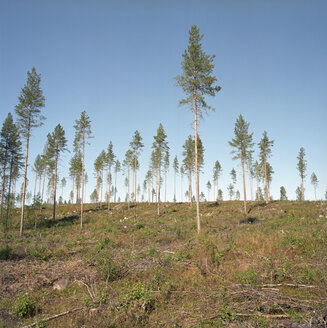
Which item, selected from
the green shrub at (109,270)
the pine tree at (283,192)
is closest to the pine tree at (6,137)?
the green shrub at (109,270)

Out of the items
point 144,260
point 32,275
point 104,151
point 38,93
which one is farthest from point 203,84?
point 104,151

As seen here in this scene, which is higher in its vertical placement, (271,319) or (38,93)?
(38,93)

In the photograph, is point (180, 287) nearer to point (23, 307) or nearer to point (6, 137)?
point (23, 307)

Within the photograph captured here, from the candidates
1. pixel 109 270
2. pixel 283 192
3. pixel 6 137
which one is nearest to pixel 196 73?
pixel 109 270

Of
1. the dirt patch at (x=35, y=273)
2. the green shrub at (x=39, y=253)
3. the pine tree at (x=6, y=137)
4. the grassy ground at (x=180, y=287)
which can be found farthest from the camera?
the pine tree at (x=6, y=137)

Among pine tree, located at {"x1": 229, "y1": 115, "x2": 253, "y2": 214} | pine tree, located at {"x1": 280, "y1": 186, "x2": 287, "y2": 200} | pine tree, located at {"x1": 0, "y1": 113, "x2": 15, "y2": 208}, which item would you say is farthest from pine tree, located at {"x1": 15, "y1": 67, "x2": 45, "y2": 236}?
pine tree, located at {"x1": 280, "y1": 186, "x2": 287, "y2": 200}

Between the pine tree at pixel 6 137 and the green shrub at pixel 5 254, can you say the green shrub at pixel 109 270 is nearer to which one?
the green shrub at pixel 5 254

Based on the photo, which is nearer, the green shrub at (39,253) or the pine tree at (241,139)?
the green shrub at (39,253)

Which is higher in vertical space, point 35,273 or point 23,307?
point 23,307

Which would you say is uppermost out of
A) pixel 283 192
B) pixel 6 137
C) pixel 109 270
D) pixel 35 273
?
pixel 6 137

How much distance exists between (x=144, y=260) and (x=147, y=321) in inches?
230

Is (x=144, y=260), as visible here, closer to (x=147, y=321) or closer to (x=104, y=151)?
(x=147, y=321)

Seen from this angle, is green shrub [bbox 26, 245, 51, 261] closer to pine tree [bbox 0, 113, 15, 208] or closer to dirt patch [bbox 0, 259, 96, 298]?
dirt patch [bbox 0, 259, 96, 298]

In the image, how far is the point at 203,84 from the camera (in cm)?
1883
